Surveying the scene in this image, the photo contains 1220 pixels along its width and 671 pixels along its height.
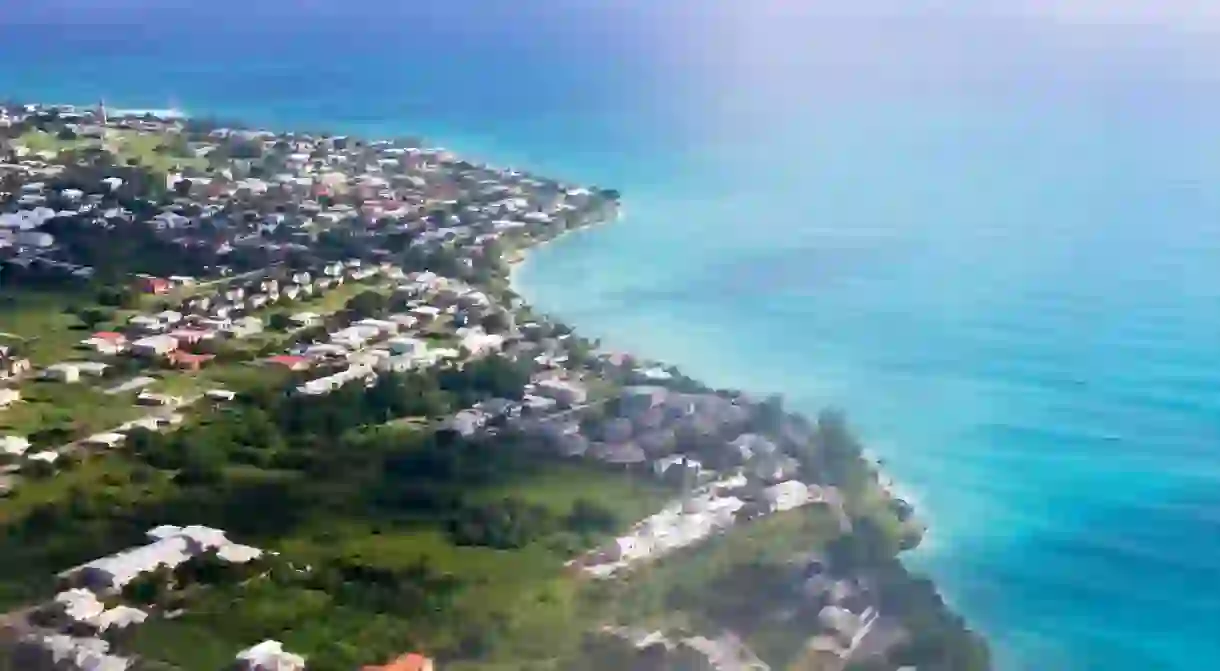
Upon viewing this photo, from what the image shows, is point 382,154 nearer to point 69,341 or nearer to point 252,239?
point 252,239

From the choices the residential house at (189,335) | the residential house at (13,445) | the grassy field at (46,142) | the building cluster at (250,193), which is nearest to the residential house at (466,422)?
the residential house at (189,335)

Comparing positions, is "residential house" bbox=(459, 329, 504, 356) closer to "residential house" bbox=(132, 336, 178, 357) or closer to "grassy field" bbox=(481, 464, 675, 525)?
"residential house" bbox=(132, 336, 178, 357)

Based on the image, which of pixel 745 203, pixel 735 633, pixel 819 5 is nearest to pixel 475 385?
pixel 735 633

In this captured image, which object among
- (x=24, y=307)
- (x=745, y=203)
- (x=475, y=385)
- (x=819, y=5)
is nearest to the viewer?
(x=475, y=385)

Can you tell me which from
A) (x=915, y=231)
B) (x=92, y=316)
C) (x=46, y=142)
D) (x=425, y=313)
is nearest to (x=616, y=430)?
(x=425, y=313)

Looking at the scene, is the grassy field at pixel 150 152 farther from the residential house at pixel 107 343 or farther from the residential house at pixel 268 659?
the residential house at pixel 268 659

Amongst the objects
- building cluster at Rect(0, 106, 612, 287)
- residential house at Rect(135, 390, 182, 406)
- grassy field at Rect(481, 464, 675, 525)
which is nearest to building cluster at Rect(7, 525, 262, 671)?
grassy field at Rect(481, 464, 675, 525)
